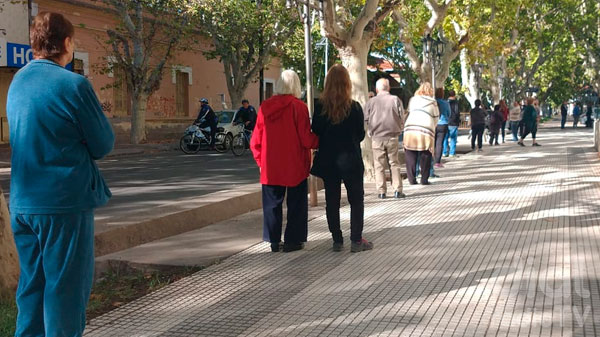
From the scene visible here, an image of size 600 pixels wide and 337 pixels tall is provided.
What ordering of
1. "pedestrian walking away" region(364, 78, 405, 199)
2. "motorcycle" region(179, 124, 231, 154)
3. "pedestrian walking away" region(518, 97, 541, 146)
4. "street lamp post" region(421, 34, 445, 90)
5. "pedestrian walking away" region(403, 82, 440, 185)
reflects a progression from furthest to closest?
1. "motorcycle" region(179, 124, 231, 154)
2. "pedestrian walking away" region(518, 97, 541, 146)
3. "street lamp post" region(421, 34, 445, 90)
4. "pedestrian walking away" region(403, 82, 440, 185)
5. "pedestrian walking away" region(364, 78, 405, 199)

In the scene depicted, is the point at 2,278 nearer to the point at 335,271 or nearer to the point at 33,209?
the point at 33,209

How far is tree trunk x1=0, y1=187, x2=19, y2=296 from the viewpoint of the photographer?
517 cm

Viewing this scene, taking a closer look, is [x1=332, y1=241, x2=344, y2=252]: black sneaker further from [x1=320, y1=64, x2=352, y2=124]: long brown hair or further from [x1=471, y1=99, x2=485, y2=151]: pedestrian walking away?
[x1=471, y1=99, x2=485, y2=151]: pedestrian walking away

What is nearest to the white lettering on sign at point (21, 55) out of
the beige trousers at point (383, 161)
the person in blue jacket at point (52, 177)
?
the beige trousers at point (383, 161)

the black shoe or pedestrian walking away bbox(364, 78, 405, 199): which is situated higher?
pedestrian walking away bbox(364, 78, 405, 199)

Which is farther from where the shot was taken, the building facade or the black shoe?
the building facade

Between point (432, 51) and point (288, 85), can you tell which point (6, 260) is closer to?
point (288, 85)

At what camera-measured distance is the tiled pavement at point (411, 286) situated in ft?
14.9

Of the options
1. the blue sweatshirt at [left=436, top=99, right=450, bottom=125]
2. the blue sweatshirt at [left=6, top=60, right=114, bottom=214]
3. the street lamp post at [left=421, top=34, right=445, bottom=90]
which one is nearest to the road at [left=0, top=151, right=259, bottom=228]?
the blue sweatshirt at [left=436, top=99, right=450, bottom=125]

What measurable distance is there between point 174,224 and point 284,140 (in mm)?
1987

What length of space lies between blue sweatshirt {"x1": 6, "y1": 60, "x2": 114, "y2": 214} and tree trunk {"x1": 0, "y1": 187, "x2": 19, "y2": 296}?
2.04m

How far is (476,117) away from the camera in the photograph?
22047mm

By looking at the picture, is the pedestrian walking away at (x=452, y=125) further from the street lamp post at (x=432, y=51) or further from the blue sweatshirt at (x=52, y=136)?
the blue sweatshirt at (x=52, y=136)

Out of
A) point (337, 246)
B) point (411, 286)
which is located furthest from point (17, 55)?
point (411, 286)
